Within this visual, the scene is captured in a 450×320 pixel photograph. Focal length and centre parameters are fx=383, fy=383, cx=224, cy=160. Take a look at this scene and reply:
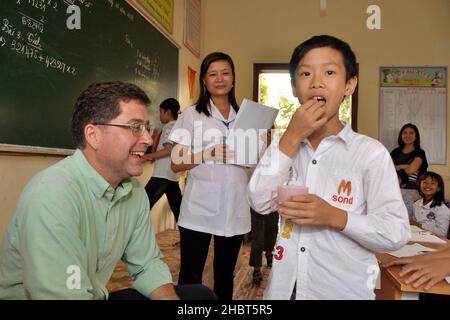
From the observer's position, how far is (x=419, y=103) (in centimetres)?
515

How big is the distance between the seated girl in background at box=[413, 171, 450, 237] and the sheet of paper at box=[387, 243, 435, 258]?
193cm

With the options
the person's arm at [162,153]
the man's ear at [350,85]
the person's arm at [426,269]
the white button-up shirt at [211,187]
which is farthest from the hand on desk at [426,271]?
the person's arm at [162,153]

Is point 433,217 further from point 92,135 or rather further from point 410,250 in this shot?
point 92,135

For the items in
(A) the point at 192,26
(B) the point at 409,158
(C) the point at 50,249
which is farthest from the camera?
(A) the point at 192,26

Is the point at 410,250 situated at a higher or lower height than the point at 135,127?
lower

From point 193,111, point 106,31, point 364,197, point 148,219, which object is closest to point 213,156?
point 193,111

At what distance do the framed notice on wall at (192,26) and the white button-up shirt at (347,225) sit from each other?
13.4 feet

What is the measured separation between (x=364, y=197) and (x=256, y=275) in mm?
2116

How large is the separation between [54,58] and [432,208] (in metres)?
3.19

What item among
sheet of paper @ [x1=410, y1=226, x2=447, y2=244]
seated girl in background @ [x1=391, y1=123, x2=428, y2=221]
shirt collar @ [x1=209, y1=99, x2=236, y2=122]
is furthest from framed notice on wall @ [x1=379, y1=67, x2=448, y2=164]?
shirt collar @ [x1=209, y1=99, x2=236, y2=122]

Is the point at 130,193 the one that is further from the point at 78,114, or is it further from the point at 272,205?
the point at 272,205

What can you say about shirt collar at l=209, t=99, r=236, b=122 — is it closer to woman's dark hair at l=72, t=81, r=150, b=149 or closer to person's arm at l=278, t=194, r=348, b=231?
woman's dark hair at l=72, t=81, r=150, b=149

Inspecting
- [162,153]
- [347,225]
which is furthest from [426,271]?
[162,153]
